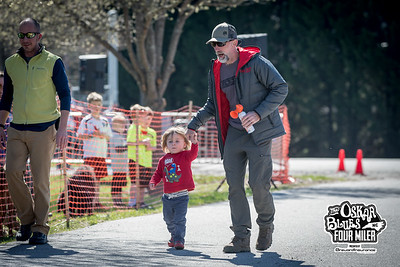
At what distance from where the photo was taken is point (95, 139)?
38.1 ft

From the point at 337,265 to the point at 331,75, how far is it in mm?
22842

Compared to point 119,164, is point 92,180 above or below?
below

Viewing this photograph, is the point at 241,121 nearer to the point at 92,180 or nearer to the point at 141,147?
the point at 92,180

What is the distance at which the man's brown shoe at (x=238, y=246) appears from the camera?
705 centimetres

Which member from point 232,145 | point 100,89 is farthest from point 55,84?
point 100,89

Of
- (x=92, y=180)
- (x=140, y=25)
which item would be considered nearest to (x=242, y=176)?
(x=92, y=180)

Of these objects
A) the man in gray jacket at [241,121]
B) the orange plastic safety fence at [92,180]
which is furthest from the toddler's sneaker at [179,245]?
the orange plastic safety fence at [92,180]

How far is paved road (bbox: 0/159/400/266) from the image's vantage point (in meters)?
6.59

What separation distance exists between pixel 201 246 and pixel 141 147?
468 centimetres

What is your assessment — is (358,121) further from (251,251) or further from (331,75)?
(251,251)

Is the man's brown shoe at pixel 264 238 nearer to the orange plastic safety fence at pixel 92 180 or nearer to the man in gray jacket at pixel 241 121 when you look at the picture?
the man in gray jacket at pixel 241 121

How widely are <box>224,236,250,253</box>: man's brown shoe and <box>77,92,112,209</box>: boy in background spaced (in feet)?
15.2

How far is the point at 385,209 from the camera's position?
10641 mm

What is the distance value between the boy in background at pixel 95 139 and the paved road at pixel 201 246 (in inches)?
64.1
